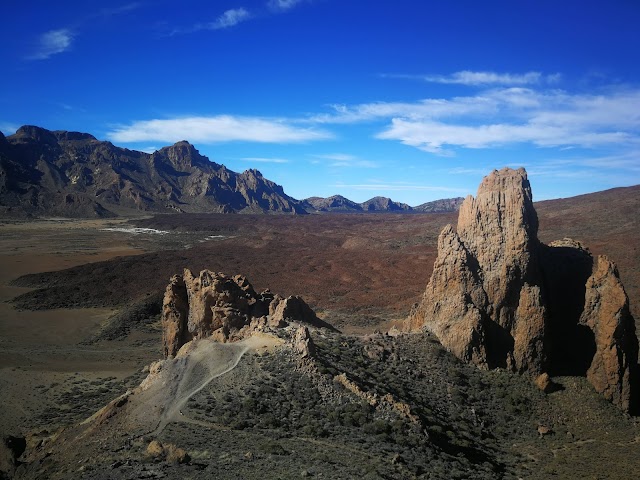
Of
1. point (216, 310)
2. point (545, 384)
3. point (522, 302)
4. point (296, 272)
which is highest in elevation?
point (522, 302)

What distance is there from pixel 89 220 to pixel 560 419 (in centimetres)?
19010

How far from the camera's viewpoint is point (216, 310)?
85.0ft

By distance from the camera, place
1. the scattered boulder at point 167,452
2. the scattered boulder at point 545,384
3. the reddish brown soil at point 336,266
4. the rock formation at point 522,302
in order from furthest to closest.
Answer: the reddish brown soil at point 336,266 → the rock formation at point 522,302 → the scattered boulder at point 545,384 → the scattered boulder at point 167,452

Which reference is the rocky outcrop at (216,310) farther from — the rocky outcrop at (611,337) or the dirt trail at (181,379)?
the rocky outcrop at (611,337)

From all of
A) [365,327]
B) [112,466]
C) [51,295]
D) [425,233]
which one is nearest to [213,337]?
[112,466]

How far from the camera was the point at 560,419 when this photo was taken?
18.6 metres

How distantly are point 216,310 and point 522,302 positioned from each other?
16.2m

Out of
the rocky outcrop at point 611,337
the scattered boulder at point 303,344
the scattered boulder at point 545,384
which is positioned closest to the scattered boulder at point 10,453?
the scattered boulder at point 303,344

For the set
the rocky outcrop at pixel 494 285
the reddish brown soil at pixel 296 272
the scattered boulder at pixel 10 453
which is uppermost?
the rocky outcrop at pixel 494 285

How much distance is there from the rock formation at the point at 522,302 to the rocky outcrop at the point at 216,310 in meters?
7.62

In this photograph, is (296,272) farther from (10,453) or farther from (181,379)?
(10,453)

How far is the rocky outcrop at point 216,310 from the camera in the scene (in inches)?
992

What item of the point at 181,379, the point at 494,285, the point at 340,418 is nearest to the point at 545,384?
the point at 494,285

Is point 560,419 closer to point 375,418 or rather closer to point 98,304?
point 375,418
